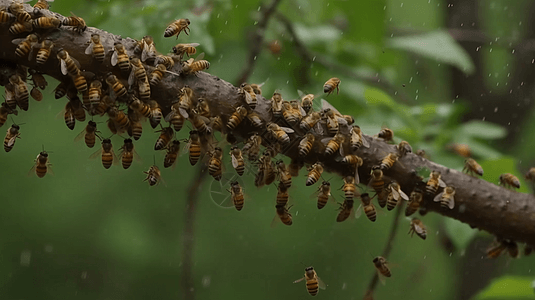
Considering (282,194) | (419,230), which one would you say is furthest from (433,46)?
(282,194)

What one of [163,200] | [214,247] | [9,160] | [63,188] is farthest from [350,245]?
[9,160]

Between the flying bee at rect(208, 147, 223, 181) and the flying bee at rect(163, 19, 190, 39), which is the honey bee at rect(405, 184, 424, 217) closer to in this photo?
the flying bee at rect(208, 147, 223, 181)

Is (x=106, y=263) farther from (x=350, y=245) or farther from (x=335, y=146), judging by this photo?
(x=335, y=146)

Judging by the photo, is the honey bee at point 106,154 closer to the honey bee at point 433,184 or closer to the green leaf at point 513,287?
the honey bee at point 433,184

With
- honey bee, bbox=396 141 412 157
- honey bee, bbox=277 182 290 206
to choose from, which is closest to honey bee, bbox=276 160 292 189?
honey bee, bbox=277 182 290 206

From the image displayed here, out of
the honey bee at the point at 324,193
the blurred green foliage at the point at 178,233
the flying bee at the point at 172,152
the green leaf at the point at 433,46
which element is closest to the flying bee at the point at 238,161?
the flying bee at the point at 172,152

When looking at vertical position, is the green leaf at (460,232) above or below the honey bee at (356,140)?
above
